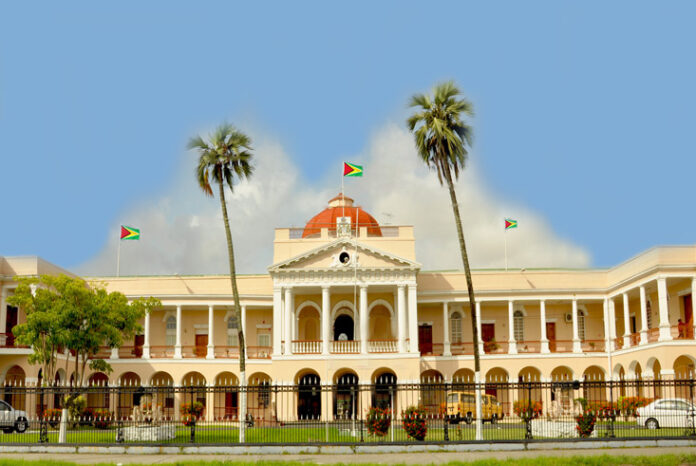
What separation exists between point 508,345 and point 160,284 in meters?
19.9

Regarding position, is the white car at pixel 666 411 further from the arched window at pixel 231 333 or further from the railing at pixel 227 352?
the arched window at pixel 231 333

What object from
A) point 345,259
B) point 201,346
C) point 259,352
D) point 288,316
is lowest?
point 259,352

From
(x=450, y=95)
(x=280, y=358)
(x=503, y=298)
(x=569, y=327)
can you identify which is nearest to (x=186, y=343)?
(x=280, y=358)

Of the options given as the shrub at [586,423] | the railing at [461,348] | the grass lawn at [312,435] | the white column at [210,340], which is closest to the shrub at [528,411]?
the grass lawn at [312,435]

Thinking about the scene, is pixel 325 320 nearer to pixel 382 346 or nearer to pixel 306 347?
pixel 306 347

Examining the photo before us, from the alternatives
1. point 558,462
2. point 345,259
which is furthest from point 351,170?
point 558,462

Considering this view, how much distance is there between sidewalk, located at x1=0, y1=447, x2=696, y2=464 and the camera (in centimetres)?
2025

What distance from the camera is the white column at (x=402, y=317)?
139 feet

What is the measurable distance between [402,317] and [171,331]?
1414cm

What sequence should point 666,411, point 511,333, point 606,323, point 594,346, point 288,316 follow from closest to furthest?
point 666,411, point 288,316, point 606,323, point 511,333, point 594,346

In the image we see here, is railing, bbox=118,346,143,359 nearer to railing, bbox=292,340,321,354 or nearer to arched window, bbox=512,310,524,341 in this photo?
railing, bbox=292,340,321,354

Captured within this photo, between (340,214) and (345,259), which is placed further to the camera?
(340,214)

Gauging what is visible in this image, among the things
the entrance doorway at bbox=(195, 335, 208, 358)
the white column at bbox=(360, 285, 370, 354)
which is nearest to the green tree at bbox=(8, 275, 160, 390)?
the entrance doorway at bbox=(195, 335, 208, 358)

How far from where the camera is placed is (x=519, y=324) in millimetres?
47844
